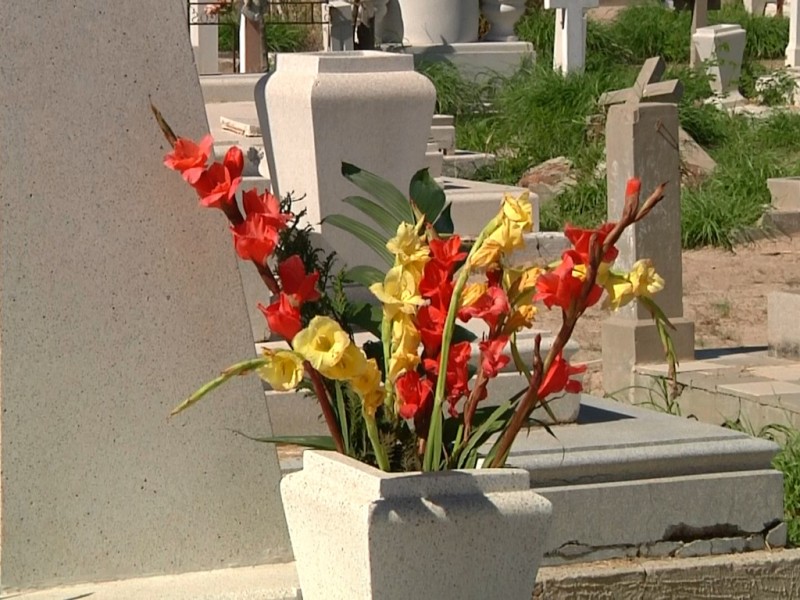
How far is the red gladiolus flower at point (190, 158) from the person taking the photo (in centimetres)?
248

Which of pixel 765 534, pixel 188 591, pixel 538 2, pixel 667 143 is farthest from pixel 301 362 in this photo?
pixel 538 2

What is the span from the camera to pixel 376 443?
→ 2.46 m

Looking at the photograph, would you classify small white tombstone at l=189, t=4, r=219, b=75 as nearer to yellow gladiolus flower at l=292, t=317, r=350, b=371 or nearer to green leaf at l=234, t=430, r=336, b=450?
green leaf at l=234, t=430, r=336, b=450

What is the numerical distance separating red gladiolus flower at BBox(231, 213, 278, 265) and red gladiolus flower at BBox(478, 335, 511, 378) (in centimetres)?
37

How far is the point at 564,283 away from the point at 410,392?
11.9 inches

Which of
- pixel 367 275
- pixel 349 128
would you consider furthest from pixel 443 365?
pixel 349 128

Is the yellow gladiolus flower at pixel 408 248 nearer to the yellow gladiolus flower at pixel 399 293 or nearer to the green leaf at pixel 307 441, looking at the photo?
the yellow gladiolus flower at pixel 399 293

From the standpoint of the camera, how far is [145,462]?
9.12 ft

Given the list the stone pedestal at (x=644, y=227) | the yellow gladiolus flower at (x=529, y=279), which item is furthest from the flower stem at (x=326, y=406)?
the stone pedestal at (x=644, y=227)

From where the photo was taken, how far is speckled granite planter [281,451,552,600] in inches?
92.7

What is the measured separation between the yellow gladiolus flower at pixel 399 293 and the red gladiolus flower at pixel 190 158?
1.11ft

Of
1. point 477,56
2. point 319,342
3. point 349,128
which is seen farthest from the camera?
point 477,56

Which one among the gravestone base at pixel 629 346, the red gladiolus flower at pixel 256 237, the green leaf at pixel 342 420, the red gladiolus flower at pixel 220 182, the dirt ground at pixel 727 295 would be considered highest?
the red gladiolus flower at pixel 220 182

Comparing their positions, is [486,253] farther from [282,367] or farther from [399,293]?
[282,367]
